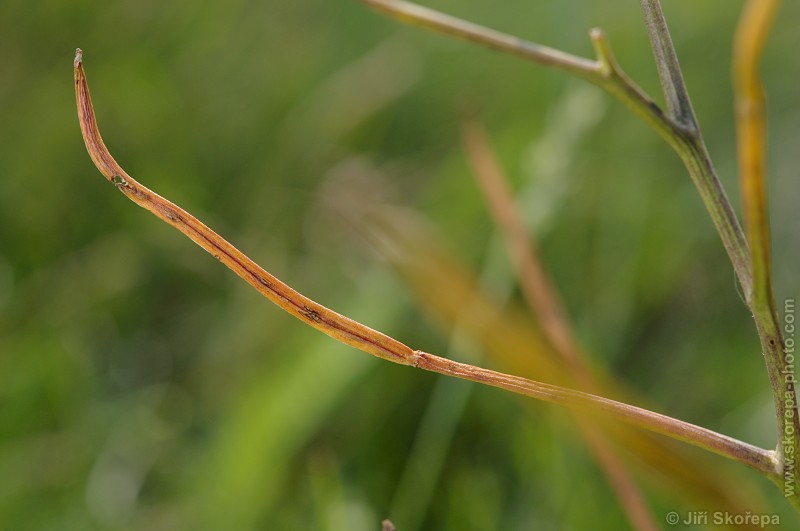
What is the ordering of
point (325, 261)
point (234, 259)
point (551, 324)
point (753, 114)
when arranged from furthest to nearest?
point (325, 261) → point (551, 324) → point (234, 259) → point (753, 114)

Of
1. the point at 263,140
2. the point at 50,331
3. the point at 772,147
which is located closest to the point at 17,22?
the point at 263,140

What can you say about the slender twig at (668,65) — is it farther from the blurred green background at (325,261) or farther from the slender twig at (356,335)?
the blurred green background at (325,261)

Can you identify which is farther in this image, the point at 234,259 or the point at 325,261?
the point at 325,261

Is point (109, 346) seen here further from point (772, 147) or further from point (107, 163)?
point (772, 147)

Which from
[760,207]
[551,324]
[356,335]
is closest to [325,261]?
[551,324]

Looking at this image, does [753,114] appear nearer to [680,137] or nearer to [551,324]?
[680,137]

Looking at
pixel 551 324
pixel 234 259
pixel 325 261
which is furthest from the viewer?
pixel 325 261

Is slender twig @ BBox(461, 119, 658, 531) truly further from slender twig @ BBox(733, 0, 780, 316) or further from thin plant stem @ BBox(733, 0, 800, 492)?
slender twig @ BBox(733, 0, 780, 316)

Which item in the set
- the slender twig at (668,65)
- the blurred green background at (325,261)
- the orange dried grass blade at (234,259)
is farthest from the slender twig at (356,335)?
the blurred green background at (325,261)
